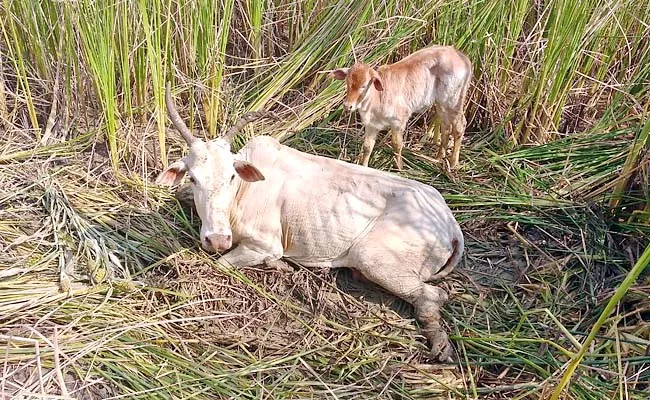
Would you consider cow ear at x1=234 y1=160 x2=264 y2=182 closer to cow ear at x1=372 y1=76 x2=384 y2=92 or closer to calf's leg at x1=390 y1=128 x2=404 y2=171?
cow ear at x1=372 y1=76 x2=384 y2=92

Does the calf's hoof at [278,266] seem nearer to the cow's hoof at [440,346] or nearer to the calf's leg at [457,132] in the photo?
the cow's hoof at [440,346]

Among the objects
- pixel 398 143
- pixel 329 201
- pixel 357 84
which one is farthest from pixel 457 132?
pixel 329 201

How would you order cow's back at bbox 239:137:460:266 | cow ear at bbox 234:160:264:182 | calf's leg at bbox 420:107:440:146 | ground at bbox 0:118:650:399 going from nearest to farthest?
ground at bbox 0:118:650:399
cow ear at bbox 234:160:264:182
cow's back at bbox 239:137:460:266
calf's leg at bbox 420:107:440:146

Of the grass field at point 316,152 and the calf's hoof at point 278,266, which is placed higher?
the grass field at point 316,152

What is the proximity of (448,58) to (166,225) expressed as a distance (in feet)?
6.09

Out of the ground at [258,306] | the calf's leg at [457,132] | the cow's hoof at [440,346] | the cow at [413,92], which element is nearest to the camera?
the ground at [258,306]

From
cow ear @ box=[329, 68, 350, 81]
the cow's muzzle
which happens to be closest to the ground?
the cow's muzzle

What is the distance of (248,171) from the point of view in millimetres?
2939

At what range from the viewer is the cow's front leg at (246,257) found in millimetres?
3152

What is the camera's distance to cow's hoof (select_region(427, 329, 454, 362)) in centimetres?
278

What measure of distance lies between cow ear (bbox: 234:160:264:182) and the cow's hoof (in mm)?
1065

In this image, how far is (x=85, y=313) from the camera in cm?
270

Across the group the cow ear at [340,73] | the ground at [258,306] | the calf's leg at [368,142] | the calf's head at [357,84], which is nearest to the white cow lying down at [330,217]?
the ground at [258,306]

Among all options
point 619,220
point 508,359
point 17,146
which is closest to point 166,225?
point 17,146
